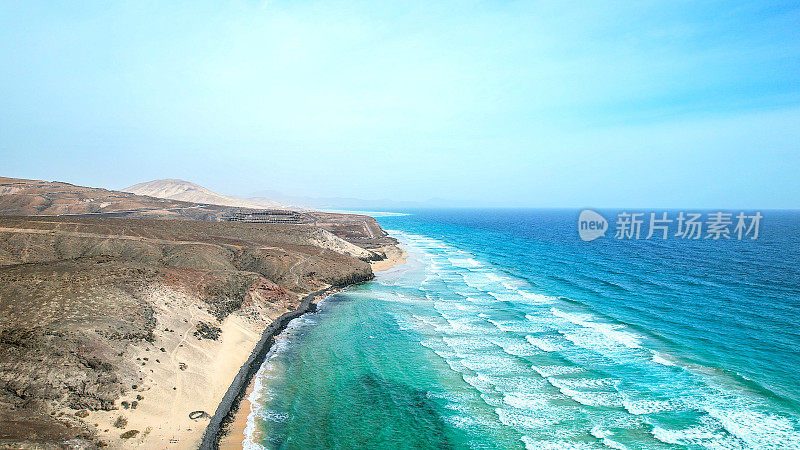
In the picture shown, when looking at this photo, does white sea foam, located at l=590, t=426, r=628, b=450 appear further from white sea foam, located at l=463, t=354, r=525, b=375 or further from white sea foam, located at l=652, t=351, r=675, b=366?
white sea foam, located at l=652, t=351, r=675, b=366

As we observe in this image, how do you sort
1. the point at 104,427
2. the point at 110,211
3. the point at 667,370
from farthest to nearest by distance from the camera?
the point at 110,211 < the point at 667,370 < the point at 104,427

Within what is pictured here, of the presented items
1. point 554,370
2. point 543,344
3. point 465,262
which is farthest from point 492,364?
point 465,262

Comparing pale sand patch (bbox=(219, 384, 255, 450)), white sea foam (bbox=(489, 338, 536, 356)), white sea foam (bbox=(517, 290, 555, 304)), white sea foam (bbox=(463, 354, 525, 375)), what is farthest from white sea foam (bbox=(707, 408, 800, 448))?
white sea foam (bbox=(517, 290, 555, 304))

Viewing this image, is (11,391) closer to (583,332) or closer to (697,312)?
(583,332)

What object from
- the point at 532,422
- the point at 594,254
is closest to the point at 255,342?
the point at 532,422

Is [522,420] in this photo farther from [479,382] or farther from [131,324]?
[131,324]
